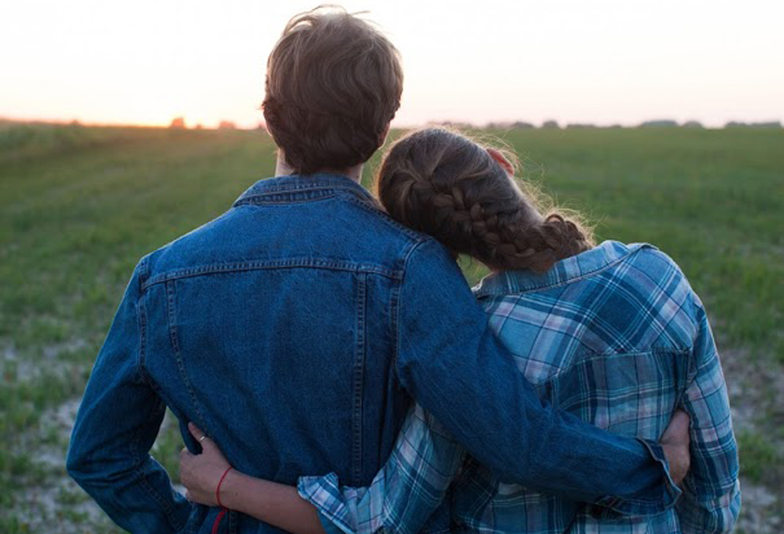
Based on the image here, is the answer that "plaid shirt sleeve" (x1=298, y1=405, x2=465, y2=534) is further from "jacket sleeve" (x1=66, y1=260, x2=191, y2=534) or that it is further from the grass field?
the grass field

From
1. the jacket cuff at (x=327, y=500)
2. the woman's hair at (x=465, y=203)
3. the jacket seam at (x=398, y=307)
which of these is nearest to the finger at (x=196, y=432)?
the jacket cuff at (x=327, y=500)

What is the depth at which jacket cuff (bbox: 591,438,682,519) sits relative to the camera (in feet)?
5.28

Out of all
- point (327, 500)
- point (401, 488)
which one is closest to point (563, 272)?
point (401, 488)

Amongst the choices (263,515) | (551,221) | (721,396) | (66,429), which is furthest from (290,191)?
(66,429)

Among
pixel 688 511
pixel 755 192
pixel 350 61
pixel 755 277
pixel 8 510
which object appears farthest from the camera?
pixel 755 192

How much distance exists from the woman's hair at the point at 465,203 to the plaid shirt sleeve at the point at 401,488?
337 mm

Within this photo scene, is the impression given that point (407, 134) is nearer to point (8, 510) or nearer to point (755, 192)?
point (8, 510)

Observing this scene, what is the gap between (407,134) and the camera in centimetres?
168

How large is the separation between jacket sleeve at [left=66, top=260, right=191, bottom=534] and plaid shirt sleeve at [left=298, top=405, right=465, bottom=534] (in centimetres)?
39

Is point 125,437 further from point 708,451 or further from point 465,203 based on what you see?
point 708,451

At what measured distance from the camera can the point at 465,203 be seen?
1588 millimetres

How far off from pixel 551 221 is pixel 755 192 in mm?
15261

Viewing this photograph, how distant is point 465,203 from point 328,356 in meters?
0.39

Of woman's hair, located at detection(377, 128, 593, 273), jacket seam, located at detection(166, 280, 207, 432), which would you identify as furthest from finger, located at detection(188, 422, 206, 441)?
woman's hair, located at detection(377, 128, 593, 273)
